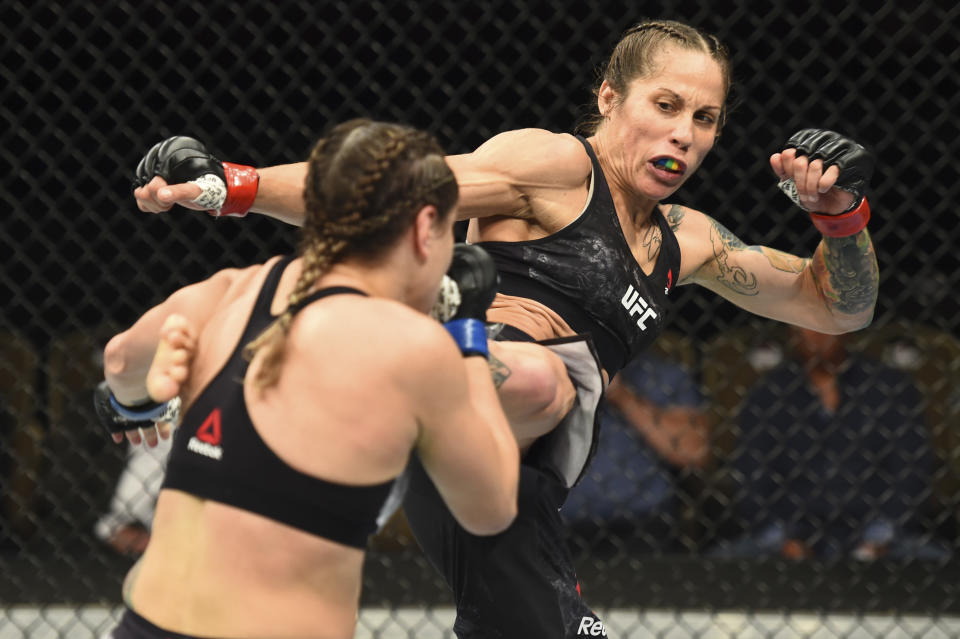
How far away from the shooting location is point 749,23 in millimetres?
3279

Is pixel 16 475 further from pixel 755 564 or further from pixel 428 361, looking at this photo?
pixel 428 361

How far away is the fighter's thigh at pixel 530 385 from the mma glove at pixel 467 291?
6.7 inches

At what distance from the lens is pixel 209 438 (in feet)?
3.70

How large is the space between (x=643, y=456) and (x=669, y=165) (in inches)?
58.2

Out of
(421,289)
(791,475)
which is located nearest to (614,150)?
(421,289)

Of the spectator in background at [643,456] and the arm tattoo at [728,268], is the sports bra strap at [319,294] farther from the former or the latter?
the spectator in background at [643,456]

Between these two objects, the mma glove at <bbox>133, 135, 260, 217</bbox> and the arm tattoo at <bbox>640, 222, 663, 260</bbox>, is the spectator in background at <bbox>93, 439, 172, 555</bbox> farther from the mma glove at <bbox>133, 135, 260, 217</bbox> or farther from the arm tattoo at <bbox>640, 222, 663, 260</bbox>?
the arm tattoo at <bbox>640, 222, 663, 260</bbox>

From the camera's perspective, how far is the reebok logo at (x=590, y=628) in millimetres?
1691

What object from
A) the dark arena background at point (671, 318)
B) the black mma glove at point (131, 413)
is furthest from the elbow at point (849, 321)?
the black mma glove at point (131, 413)

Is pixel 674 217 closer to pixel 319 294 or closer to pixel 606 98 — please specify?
pixel 606 98

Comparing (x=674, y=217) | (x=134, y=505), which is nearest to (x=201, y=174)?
(x=674, y=217)

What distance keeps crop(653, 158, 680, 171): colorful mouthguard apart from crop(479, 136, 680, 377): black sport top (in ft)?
0.31

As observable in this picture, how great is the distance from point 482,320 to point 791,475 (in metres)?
1.88

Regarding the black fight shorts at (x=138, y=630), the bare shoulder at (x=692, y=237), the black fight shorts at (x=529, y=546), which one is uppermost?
the black fight shorts at (x=138, y=630)
